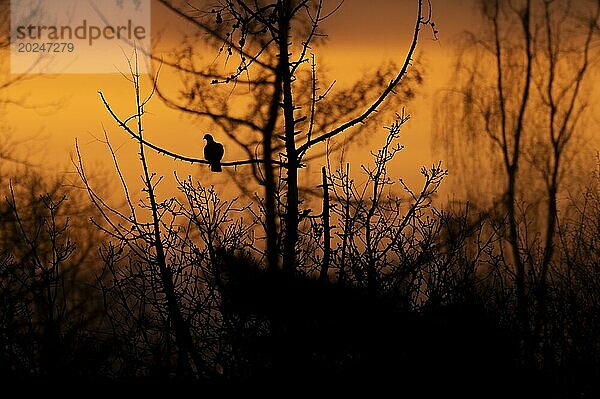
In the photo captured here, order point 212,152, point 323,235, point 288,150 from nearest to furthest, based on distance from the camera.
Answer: point 288,150 < point 323,235 < point 212,152

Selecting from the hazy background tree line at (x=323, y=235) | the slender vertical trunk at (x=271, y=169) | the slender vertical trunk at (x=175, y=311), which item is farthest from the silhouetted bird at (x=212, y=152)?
the slender vertical trunk at (x=175, y=311)

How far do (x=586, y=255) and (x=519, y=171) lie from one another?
0.69 metres

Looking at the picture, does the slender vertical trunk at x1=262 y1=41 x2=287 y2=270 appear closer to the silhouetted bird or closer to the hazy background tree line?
the hazy background tree line

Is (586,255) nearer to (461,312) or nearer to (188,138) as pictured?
(461,312)

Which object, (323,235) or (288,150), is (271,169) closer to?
(288,150)

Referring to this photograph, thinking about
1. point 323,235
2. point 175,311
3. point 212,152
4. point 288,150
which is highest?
point 212,152

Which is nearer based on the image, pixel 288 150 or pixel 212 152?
pixel 288 150

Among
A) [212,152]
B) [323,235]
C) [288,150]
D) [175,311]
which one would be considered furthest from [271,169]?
[175,311]

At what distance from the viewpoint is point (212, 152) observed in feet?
22.4

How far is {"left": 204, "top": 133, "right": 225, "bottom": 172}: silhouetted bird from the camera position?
6.81 m

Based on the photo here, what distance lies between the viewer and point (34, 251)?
7.10 meters

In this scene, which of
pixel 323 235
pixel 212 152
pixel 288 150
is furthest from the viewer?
pixel 212 152

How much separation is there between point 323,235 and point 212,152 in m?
0.90

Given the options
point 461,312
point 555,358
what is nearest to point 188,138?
point 461,312
